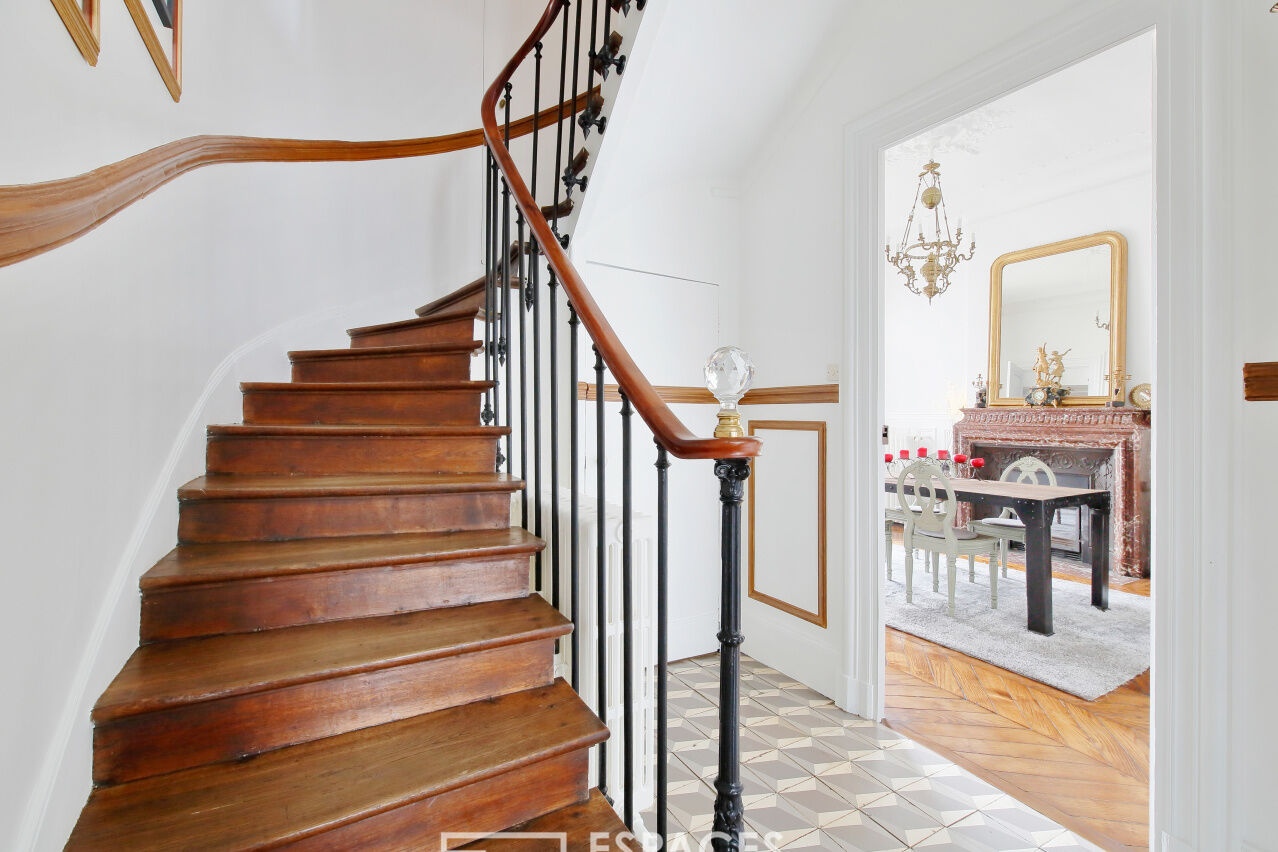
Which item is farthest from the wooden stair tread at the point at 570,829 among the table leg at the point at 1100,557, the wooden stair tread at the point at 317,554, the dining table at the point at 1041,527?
the table leg at the point at 1100,557

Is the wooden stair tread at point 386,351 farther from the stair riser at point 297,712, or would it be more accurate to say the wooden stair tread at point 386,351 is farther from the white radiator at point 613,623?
the stair riser at point 297,712

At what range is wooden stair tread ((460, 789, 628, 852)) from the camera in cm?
108

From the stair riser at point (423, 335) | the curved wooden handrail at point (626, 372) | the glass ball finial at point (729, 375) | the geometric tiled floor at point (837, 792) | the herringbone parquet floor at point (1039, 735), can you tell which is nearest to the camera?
the curved wooden handrail at point (626, 372)

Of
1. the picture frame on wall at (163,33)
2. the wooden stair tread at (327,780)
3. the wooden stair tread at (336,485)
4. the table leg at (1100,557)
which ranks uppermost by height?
the picture frame on wall at (163,33)

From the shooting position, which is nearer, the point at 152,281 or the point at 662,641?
the point at 662,641

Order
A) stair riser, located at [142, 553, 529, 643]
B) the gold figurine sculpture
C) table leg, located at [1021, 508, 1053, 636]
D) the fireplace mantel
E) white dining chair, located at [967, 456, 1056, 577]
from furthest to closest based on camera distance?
the gold figurine sculpture, the fireplace mantel, white dining chair, located at [967, 456, 1056, 577], table leg, located at [1021, 508, 1053, 636], stair riser, located at [142, 553, 529, 643]

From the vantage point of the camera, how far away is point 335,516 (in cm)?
153

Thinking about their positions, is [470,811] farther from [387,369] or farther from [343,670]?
[387,369]

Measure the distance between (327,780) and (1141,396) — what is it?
18.2 feet

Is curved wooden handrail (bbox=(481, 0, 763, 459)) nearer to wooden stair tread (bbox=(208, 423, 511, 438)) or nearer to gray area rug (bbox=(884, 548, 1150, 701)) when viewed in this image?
wooden stair tread (bbox=(208, 423, 511, 438))

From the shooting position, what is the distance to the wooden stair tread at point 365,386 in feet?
6.31
